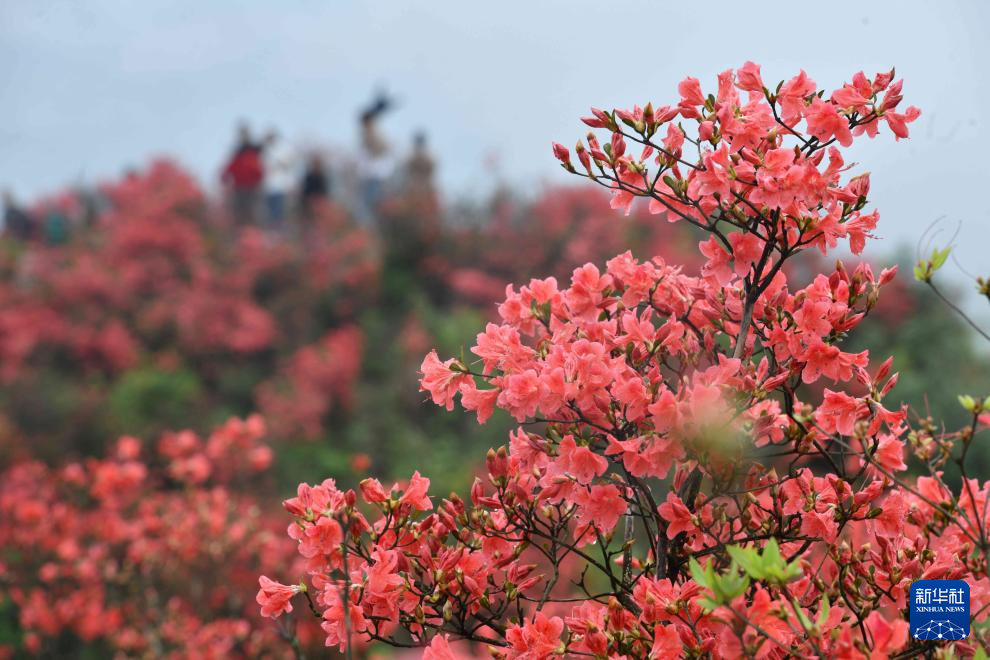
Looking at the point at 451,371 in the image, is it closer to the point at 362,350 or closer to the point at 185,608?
the point at 185,608

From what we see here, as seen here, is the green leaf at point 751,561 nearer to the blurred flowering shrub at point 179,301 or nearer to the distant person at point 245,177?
the blurred flowering shrub at point 179,301

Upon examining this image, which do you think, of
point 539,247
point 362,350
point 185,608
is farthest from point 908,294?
point 185,608

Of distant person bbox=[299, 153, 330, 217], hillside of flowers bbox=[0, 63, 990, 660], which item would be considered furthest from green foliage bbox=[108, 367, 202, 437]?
distant person bbox=[299, 153, 330, 217]

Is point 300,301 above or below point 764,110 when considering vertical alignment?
above

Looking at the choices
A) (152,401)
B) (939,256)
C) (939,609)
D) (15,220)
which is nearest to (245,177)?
(15,220)

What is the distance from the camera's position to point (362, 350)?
33.6 ft

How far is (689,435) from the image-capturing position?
63.6 inches

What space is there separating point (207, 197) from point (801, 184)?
1304cm

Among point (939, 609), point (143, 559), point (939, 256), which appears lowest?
point (939, 609)

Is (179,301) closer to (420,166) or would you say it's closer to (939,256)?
(420,166)

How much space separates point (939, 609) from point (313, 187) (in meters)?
12.9

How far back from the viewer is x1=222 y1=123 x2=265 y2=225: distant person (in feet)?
45.0

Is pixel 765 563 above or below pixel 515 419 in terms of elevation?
below

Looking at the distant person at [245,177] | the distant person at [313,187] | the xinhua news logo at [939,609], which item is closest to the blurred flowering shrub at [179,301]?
the distant person at [313,187]
